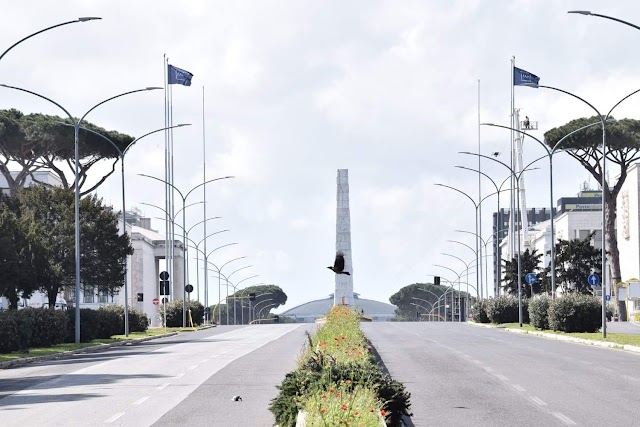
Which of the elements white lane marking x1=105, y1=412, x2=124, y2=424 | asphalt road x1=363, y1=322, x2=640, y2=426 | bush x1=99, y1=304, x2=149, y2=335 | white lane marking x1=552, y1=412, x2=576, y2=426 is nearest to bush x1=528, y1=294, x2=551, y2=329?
bush x1=99, y1=304, x2=149, y2=335

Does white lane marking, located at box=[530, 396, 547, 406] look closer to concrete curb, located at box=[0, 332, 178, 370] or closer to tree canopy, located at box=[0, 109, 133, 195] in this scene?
concrete curb, located at box=[0, 332, 178, 370]

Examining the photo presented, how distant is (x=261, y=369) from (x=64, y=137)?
52081 mm

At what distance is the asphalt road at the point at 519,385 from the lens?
59.0 feet

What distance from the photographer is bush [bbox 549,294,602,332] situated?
5762cm

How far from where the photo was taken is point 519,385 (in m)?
24.2

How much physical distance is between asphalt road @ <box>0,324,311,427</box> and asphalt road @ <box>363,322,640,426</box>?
2.88m

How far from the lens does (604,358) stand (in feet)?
115

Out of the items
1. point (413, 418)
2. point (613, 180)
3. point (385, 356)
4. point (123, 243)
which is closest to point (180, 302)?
point (123, 243)

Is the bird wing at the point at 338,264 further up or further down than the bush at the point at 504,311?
further up

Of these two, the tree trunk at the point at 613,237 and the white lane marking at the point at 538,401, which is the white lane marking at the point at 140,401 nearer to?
the white lane marking at the point at 538,401

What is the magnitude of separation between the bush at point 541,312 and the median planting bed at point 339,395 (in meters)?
45.4

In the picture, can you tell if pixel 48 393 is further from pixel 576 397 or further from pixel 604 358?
pixel 604 358

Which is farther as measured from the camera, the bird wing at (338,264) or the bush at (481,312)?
the bush at (481,312)

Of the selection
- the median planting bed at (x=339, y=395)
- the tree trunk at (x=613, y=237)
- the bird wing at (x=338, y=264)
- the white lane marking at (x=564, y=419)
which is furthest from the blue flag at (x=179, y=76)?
the white lane marking at (x=564, y=419)
